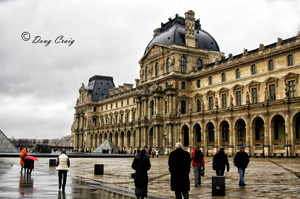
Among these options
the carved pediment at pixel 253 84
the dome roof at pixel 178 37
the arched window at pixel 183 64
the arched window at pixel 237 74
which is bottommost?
the carved pediment at pixel 253 84

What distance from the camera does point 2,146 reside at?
65.8 meters

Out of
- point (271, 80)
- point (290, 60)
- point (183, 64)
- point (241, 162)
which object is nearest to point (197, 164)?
point (241, 162)

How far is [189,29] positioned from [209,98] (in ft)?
56.5

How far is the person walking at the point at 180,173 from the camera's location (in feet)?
34.4

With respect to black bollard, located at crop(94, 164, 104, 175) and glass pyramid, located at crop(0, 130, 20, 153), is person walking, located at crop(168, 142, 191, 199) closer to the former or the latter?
black bollard, located at crop(94, 164, 104, 175)

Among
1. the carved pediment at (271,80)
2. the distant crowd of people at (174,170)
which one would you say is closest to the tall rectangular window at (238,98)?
the carved pediment at (271,80)

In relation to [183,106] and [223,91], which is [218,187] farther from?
[183,106]

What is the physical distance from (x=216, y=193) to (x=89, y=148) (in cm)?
10496

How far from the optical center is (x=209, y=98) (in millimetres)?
68438

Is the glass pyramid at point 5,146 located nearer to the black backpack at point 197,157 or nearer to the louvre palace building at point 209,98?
the louvre palace building at point 209,98

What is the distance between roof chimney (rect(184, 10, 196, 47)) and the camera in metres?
75.9

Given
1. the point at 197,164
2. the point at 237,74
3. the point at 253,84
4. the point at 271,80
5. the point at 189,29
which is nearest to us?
the point at 197,164

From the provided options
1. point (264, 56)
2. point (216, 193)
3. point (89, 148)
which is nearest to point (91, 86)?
point (89, 148)

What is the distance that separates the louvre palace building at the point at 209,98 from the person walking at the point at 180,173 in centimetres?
3916
